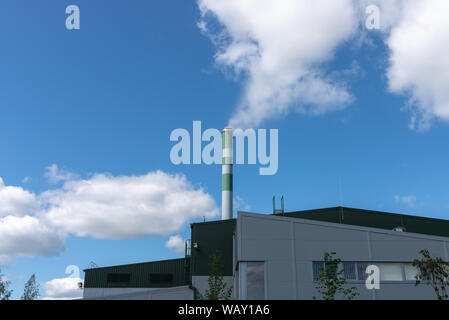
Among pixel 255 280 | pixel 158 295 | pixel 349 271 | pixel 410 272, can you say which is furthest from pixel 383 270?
pixel 158 295

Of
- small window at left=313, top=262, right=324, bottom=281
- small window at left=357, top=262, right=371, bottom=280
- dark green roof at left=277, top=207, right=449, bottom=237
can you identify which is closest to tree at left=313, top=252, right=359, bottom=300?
small window at left=313, top=262, right=324, bottom=281

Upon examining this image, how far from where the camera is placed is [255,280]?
23.6 m

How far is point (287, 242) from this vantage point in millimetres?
24141

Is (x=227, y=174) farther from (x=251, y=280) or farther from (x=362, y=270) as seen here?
(x=362, y=270)

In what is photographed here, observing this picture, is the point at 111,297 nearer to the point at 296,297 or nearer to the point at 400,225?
the point at 296,297

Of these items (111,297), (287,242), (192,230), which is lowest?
(111,297)

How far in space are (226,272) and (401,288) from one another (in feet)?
46.0

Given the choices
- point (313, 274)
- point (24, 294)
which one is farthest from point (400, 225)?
point (24, 294)

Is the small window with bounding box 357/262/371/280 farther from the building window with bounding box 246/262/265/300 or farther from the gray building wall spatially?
the building window with bounding box 246/262/265/300

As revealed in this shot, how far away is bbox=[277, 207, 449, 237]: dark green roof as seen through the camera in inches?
1469

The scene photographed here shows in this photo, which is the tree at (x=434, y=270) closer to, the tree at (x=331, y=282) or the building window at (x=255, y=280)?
the tree at (x=331, y=282)

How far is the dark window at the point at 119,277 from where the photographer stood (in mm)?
40031

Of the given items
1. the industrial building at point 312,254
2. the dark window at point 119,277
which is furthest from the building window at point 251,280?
the dark window at point 119,277
